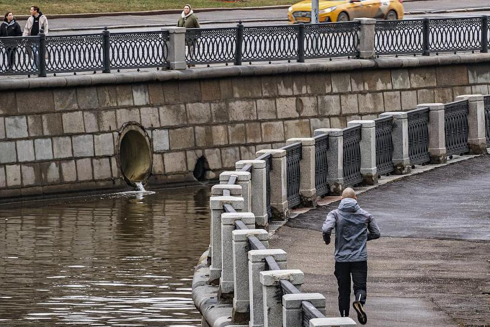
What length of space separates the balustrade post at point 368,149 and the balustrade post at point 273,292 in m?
10.1

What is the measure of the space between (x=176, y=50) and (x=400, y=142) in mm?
7087

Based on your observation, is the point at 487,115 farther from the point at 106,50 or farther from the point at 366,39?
the point at 106,50

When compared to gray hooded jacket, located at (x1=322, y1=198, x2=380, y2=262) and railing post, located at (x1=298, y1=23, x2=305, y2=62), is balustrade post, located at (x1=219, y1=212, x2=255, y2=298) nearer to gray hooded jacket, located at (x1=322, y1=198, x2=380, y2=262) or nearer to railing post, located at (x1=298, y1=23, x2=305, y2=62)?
gray hooded jacket, located at (x1=322, y1=198, x2=380, y2=262)

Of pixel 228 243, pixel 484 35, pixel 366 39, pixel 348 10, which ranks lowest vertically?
pixel 228 243

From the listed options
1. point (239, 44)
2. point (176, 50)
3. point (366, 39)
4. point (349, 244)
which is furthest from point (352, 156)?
point (366, 39)

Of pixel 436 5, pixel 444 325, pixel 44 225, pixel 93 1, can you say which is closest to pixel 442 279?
pixel 444 325

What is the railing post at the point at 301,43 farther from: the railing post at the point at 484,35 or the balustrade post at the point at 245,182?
the balustrade post at the point at 245,182

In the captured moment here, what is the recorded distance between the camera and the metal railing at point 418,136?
2319 centimetres

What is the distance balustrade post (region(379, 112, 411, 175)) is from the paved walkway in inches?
13.5

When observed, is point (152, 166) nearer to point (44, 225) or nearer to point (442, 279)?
point (44, 225)

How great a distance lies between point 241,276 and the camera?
13.4m

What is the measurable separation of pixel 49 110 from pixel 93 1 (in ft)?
61.0

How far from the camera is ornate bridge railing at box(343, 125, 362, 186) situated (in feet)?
69.3

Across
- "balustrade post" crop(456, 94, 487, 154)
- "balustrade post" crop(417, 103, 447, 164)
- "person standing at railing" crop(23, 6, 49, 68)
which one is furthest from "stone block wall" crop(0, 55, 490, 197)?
"balustrade post" crop(417, 103, 447, 164)
